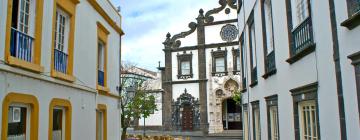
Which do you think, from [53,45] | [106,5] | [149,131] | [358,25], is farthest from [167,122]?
[358,25]

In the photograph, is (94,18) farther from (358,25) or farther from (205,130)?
(205,130)

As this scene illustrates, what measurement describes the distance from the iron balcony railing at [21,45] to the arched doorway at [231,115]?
28492mm

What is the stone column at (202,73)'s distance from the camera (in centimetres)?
3381

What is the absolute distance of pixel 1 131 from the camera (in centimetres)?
591

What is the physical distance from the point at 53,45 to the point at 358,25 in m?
6.00

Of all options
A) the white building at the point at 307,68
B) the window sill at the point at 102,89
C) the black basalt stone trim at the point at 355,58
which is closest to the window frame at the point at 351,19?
the white building at the point at 307,68

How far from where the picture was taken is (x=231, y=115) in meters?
34.9

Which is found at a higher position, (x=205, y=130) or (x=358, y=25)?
(x=358, y=25)

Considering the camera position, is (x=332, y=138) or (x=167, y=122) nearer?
(x=332, y=138)

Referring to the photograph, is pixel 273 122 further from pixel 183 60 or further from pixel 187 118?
pixel 183 60

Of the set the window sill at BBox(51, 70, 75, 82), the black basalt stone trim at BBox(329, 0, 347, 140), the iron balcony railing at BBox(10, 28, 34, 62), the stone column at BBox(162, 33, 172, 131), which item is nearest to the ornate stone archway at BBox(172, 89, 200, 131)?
the stone column at BBox(162, 33, 172, 131)

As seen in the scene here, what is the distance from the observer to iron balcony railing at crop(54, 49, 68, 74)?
8.34m

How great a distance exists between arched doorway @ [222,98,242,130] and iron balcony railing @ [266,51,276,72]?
2420 cm

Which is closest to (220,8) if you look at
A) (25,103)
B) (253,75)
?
(253,75)
